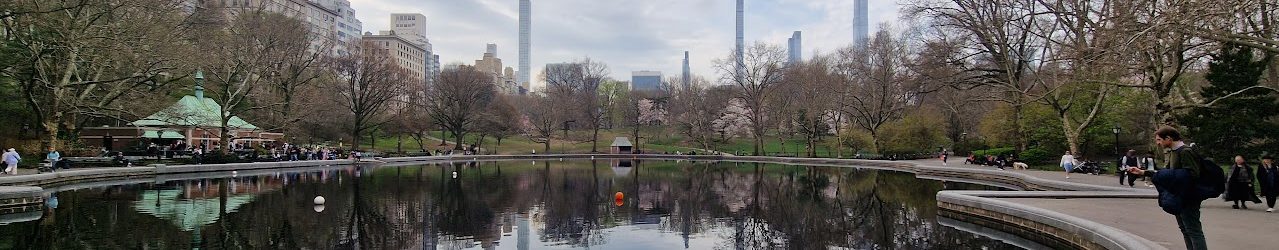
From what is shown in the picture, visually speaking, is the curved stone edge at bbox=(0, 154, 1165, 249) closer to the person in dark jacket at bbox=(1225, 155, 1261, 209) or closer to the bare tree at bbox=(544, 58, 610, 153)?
the person in dark jacket at bbox=(1225, 155, 1261, 209)

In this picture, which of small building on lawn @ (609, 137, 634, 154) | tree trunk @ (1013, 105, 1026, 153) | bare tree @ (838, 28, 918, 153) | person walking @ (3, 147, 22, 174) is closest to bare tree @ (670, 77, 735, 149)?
small building on lawn @ (609, 137, 634, 154)

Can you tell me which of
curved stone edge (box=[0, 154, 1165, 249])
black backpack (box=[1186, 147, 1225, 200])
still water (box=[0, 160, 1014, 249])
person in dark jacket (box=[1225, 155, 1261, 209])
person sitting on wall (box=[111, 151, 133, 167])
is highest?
black backpack (box=[1186, 147, 1225, 200])

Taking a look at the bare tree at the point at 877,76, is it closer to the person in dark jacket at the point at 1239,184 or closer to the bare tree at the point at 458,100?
the bare tree at the point at 458,100

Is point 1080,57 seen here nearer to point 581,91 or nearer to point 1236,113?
point 1236,113

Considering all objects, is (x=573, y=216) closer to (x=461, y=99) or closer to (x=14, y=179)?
(x=14, y=179)

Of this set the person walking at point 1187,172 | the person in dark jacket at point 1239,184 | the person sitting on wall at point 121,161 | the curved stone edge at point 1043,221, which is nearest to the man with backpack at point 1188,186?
the person walking at point 1187,172

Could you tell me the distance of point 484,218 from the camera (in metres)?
17.2

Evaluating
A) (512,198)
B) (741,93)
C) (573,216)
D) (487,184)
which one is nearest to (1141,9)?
(573,216)

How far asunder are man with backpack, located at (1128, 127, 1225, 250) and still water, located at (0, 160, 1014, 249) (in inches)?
208

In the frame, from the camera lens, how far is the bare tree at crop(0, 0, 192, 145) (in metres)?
27.6

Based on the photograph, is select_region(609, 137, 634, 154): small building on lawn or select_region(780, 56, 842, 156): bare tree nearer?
select_region(780, 56, 842, 156): bare tree

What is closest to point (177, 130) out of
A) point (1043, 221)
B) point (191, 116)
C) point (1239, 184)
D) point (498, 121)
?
point (191, 116)

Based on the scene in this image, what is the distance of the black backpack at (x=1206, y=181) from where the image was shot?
7.24 m

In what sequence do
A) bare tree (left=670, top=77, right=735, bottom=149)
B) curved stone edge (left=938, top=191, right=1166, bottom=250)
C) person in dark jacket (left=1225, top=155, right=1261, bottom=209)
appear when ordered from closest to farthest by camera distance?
curved stone edge (left=938, top=191, right=1166, bottom=250) → person in dark jacket (left=1225, top=155, right=1261, bottom=209) → bare tree (left=670, top=77, right=735, bottom=149)
